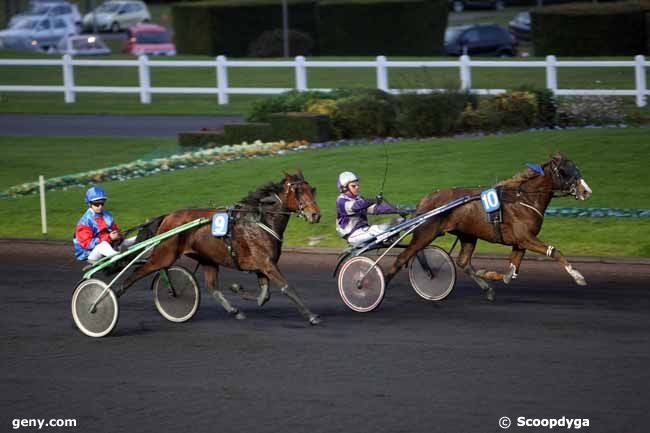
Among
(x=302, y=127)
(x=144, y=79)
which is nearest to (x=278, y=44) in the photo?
(x=144, y=79)

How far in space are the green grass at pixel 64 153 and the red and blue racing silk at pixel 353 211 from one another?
32.9 feet

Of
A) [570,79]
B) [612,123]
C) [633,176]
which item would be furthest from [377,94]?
[570,79]

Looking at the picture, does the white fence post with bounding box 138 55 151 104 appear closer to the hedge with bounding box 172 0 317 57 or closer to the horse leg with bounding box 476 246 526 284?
the hedge with bounding box 172 0 317 57

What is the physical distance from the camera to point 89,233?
10492 millimetres

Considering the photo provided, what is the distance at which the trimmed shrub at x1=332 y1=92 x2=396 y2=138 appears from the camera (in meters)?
20.5

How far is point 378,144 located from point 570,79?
10.9 m

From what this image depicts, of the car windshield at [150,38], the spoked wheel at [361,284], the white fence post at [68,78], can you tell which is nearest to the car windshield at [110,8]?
the car windshield at [150,38]

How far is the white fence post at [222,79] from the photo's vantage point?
2725 cm

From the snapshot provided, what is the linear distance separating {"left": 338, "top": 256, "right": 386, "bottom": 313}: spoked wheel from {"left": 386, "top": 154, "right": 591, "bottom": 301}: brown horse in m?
0.27

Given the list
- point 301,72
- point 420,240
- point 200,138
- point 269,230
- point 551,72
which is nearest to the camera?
point 269,230

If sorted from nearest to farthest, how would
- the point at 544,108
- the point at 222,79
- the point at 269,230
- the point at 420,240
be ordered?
the point at 269,230 → the point at 420,240 → the point at 544,108 → the point at 222,79

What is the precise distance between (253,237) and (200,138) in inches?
457

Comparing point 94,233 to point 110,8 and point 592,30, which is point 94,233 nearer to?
point 592,30

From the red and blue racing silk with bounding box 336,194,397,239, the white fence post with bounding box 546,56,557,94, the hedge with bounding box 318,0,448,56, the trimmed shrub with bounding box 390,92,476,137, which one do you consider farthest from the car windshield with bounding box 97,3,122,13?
the red and blue racing silk with bounding box 336,194,397,239
